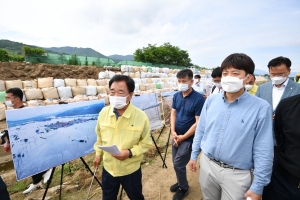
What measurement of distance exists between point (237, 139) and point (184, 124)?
42.0 inches

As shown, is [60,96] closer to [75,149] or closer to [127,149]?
[75,149]

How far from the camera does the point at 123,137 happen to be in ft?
5.42

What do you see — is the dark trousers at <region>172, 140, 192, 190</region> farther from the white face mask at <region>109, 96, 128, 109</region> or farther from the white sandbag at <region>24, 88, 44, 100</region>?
the white sandbag at <region>24, 88, 44, 100</region>

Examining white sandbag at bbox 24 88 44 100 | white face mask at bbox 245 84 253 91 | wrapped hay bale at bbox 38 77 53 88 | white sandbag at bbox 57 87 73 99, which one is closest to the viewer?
white face mask at bbox 245 84 253 91

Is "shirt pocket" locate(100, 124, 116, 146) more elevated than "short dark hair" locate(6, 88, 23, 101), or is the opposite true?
"short dark hair" locate(6, 88, 23, 101)

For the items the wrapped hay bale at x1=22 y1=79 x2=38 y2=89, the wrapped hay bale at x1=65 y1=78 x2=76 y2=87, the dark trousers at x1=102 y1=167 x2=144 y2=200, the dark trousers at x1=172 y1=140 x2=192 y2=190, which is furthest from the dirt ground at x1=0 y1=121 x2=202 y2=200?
the wrapped hay bale at x1=65 y1=78 x2=76 y2=87

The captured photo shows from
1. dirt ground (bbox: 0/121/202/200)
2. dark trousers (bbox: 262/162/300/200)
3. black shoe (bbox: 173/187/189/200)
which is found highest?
dark trousers (bbox: 262/162/300/200)

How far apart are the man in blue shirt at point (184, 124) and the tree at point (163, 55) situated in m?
33.9

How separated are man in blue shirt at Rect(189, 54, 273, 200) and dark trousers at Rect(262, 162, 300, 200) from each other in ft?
0.57

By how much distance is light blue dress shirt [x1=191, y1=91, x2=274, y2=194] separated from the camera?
1215mm

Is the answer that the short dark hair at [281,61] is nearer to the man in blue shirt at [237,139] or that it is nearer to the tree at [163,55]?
the man in blue shirt at [237,139]

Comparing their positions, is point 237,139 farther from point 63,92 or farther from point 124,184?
point 63,92

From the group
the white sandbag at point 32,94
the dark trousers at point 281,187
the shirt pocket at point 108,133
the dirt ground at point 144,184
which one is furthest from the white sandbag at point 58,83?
the dark trousers at point 281,187

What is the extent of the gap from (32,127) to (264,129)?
7.52 feet
